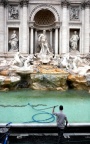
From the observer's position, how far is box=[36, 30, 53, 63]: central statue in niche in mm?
22969

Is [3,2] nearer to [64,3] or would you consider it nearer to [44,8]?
[44,8]

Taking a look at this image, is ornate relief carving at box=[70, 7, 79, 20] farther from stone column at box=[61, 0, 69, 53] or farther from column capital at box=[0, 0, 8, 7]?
column capital at box=[0, 0, 8, 7]

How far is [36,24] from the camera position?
25.3m

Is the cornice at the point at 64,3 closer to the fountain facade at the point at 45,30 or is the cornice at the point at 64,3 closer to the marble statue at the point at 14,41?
the fountain facade at the point at 45,30

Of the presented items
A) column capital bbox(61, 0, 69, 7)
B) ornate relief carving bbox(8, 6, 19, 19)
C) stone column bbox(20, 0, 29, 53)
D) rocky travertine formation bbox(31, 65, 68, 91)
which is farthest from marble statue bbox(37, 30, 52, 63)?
rocky travertine formation bbox(31, 65, 68, 91)

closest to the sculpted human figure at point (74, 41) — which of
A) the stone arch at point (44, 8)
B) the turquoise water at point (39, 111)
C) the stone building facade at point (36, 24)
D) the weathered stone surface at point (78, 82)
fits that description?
the stone building facade at point (36, 24)

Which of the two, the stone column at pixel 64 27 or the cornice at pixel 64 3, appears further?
the stone column at pixel 64 27

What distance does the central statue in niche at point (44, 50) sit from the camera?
2297cm

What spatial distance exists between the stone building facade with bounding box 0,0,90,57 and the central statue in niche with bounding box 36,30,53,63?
111cm

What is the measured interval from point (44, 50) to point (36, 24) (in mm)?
3391

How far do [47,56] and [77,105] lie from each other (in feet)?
38.3

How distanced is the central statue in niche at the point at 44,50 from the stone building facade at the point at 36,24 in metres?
1.11

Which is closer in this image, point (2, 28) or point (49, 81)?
point (49, 81)

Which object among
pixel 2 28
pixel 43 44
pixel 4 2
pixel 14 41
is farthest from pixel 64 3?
pixel 2 28
